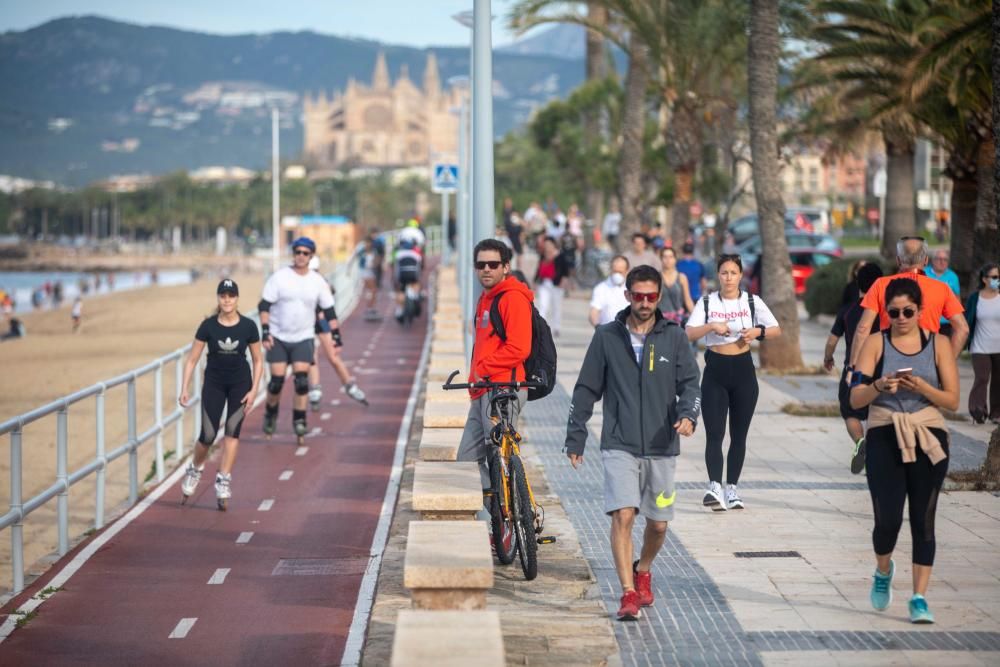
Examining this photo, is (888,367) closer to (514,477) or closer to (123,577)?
(514,477)

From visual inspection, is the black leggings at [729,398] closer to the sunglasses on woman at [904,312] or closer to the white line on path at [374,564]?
the white line on path at [374,564]

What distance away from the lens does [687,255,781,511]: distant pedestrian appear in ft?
34.3

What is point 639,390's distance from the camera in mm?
7508

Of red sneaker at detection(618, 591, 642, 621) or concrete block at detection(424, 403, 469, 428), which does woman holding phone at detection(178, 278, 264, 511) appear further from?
red sneaker at detection(618, 591, 642, 621)

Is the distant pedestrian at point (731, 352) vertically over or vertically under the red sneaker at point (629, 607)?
over

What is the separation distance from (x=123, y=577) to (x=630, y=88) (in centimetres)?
2205

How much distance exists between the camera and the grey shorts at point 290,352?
14.9m

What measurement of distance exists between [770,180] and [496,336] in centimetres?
1233

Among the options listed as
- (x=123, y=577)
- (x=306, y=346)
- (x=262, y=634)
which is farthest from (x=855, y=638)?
(x=306, y=346)

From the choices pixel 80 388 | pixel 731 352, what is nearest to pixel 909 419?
pixel 731 352

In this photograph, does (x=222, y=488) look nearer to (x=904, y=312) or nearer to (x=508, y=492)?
(x=508, y=492)

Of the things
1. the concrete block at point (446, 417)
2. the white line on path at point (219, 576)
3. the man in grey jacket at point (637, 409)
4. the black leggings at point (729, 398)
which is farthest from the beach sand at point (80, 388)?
the black leggings at point (729, 398)

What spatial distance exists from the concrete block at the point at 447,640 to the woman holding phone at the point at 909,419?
264cm

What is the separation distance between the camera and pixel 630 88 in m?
30.4
